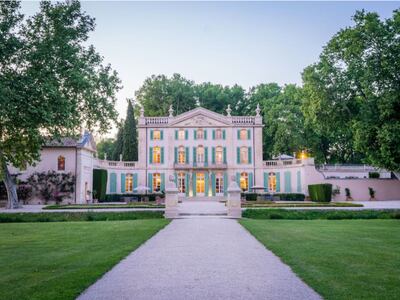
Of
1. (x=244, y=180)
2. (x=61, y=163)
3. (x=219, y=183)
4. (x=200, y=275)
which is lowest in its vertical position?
(x=200, y=275)

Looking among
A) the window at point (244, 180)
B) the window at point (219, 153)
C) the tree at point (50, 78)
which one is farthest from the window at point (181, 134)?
the tree at point (50, 78)

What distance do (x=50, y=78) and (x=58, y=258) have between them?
7.29 meters

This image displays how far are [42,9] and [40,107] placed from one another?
16.2 ft

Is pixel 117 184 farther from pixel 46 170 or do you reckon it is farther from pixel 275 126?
pixel 275 126

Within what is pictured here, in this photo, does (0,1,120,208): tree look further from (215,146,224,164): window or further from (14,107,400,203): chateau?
(215,146,224,164): window

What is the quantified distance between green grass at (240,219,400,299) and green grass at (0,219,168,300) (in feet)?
9.48

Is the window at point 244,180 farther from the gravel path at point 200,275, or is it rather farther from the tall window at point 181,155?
the gravel path at point 200,275

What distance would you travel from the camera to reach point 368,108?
16828mm

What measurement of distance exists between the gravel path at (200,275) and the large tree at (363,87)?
404 inches

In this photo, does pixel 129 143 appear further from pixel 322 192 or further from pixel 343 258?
pixel 343 258

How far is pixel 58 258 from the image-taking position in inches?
253

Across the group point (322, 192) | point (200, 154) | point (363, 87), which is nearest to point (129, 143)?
point (200, 154)

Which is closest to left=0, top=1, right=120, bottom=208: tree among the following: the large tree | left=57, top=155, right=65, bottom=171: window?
the large tree

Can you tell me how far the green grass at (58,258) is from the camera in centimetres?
452
